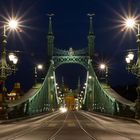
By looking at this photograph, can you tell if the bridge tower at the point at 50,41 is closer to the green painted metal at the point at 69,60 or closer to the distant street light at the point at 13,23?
the green painted metal at the point at 69,60

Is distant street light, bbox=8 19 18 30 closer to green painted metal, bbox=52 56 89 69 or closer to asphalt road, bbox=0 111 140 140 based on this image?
asphalt road, bbox=0 111 140 140

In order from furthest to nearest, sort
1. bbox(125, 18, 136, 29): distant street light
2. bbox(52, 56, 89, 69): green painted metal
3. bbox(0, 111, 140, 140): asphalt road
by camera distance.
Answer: bbox(52, 56, 89, 69): green painted metal
bbox(125, 18, 136, 29): distant street light
bbox(0, 111, 140, 140): asphalt road

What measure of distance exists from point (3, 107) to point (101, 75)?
2386 inches

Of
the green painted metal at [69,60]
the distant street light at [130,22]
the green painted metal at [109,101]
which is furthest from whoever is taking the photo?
the green painted metal at [69,60]

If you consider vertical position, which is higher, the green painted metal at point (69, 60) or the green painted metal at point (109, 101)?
the green painted metal at point (69, 60)

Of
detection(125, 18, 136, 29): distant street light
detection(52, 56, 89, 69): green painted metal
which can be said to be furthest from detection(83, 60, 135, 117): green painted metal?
detection(125, 18, 136, 29): distant street light

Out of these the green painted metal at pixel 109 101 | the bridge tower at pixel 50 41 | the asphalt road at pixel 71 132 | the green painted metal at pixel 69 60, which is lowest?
the asphalt road at pixel 71 132

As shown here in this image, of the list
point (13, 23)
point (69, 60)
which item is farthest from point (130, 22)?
point (69, 60)

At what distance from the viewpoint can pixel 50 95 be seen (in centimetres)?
12006

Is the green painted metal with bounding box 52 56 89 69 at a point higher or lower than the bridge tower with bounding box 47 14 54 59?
lower

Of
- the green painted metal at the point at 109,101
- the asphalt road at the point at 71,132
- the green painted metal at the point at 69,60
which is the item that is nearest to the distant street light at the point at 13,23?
the asphalt road at the point at 71,132

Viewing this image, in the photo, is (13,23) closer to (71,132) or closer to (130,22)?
(130,22)

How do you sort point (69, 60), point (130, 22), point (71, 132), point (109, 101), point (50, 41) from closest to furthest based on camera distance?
point (71, 132) → point (130, 22) → point (109, 101) → point (69, 60) → point (50, 41)

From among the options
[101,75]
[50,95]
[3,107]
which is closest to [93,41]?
[50,95]
